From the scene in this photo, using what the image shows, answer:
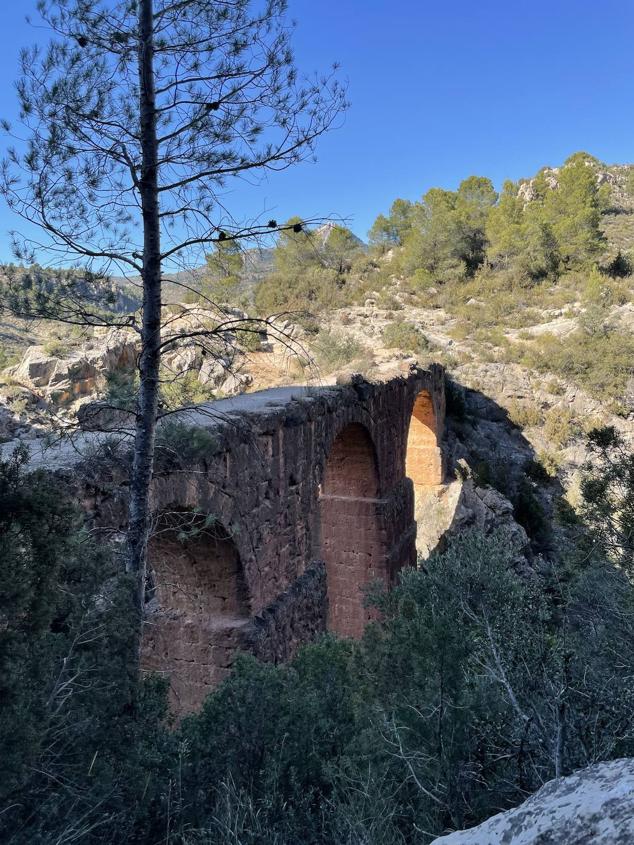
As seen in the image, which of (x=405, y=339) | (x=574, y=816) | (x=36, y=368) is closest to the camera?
(x=574, y=816)

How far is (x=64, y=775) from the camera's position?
2393mm

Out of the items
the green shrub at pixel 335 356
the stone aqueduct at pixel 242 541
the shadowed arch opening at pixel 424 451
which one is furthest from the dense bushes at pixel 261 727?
the shadowed arch opening at pixel 424 451

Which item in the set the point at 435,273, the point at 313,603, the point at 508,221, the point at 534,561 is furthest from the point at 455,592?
the point at 508,221

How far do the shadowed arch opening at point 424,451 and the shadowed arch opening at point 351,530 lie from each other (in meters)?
4.81

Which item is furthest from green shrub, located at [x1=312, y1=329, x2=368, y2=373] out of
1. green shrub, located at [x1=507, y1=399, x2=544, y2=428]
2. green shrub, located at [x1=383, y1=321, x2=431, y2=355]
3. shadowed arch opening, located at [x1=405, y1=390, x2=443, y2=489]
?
green shrub, located at [x1=507, y1=399, x2=544, y2=428]

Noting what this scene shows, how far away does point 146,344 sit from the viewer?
3559mm

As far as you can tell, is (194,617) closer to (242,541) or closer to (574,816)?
(242,541)

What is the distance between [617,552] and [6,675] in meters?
4.66

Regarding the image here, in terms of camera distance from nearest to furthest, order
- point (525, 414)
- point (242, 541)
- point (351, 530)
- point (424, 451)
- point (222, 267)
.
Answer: point (222, 267), point (242, 541), point (351, 530), point (424, 451), point (525, 414)

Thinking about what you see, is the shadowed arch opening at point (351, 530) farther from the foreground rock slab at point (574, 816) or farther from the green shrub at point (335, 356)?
the foreground rock slab at point (574, 816)

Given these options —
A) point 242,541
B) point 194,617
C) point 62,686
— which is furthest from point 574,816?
point 194,617

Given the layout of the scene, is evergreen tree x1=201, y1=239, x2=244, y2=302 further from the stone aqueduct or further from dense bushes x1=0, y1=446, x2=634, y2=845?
dense bushes x1=0, y1=446, x2=634, y2=845

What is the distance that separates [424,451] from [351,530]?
555 cm

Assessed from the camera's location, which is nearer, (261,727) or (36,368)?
(261,727)
